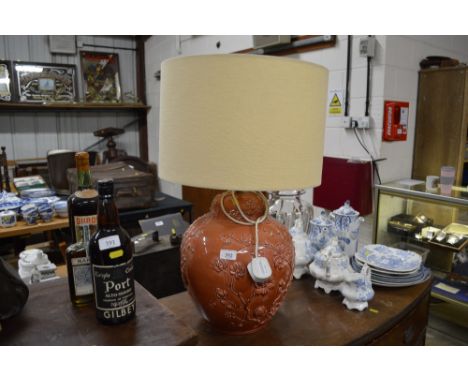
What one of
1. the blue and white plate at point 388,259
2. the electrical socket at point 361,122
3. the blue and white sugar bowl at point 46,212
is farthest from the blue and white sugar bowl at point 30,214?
the electrical socket at point 361,122

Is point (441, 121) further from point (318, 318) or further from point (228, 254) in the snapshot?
point (228, 254)

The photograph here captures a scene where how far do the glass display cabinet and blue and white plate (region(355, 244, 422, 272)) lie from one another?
3.55 ft

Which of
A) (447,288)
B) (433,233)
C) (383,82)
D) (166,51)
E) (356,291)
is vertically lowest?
(447,288)

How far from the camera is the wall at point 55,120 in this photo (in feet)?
14.5

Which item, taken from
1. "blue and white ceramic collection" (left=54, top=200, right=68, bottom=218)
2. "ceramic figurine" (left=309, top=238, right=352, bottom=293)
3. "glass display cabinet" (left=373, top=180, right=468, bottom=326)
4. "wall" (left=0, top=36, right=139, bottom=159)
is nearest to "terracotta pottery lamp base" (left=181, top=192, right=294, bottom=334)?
"ceramic figurine" (left=309, top=238, right=352, bottom=293)

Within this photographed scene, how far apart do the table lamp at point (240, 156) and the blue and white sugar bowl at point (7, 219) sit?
6.23 feet

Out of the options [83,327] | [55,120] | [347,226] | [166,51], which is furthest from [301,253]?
[55,120]

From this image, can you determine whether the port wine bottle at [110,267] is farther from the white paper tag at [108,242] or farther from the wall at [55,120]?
the wall at [55,120]

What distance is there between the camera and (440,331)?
246 cm

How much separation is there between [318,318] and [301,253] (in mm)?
283

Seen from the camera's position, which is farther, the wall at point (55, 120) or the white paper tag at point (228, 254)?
the wall at point (55, 120)

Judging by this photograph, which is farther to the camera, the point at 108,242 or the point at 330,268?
the point at 330,268
